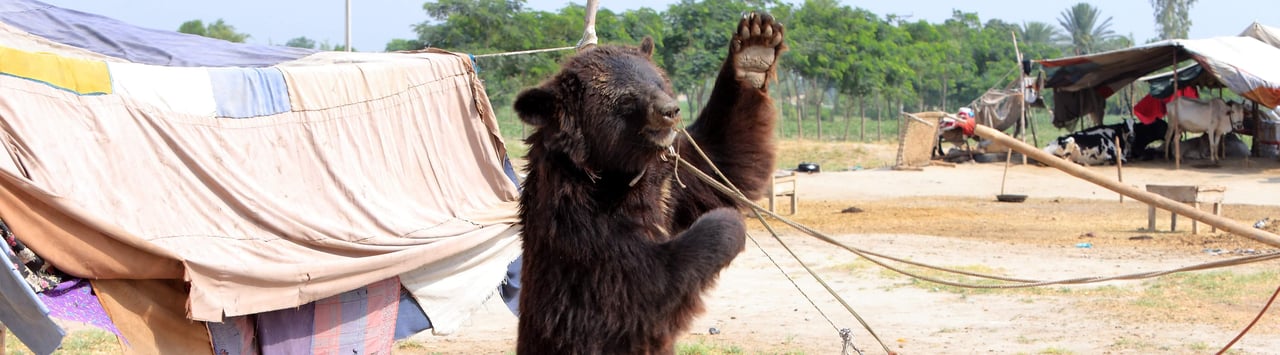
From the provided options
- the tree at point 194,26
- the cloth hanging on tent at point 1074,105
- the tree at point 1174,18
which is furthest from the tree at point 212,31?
the tree at point 1174,18

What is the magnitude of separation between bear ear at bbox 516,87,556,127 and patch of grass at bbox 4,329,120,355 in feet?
15.9

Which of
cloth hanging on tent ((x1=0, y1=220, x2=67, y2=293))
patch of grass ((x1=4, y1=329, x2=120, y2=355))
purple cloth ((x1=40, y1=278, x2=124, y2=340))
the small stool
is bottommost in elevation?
patch of grass ((x1=4, y1=329, x2=120, y2=355))

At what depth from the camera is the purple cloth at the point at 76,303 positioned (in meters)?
4.60

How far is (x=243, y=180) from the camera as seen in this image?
572 cm

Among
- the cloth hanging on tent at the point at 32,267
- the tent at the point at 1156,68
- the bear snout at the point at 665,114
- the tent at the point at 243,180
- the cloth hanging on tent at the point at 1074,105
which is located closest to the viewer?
the bear snout at the point at 665,114

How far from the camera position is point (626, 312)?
→ 3.91 metres

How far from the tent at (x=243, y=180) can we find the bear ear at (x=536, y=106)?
2.01m

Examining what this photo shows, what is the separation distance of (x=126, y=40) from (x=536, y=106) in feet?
13.3

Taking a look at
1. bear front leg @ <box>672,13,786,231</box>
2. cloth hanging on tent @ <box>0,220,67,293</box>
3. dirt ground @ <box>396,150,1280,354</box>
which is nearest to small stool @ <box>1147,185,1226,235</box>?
dirt ground @ <box>396,150,1280,354</box>

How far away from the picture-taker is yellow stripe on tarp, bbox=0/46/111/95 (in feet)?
15.4

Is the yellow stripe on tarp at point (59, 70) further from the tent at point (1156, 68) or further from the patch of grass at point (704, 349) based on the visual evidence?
the tent at point (1156, 68)

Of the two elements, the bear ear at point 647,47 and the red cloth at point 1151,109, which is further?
the red cloth at point 1151,109

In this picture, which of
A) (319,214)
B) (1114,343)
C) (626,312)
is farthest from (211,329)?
(1114,343)

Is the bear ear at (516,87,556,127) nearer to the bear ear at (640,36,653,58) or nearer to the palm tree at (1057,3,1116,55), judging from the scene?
the bear ear at (640,36,653,58)
